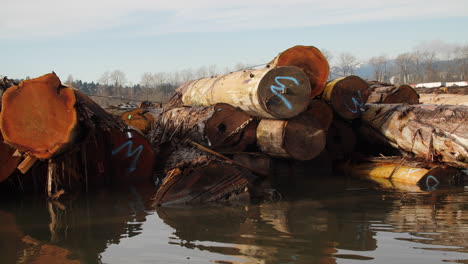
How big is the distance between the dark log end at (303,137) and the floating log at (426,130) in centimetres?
161

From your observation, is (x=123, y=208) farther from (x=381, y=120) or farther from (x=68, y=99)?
(x=381, y=120)

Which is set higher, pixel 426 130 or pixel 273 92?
pixel 273 92

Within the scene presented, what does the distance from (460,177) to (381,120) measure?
6.40 ft

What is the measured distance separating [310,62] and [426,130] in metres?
2.59

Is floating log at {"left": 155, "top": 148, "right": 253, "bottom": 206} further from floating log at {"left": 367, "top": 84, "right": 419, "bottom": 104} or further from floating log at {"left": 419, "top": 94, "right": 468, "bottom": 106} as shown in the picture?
floating log at {"left": 419, "top": 94, "right": 468, "bottom": 106}

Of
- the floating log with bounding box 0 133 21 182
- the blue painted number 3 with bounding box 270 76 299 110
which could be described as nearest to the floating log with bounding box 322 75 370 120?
the blue painted number 3 with bounding box 270 76 299 110

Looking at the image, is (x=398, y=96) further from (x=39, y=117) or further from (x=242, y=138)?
(x=39, y=117)

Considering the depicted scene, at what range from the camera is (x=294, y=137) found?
9070 mm

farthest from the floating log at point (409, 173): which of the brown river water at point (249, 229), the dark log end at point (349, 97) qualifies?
the dark log end at point (349, 97)

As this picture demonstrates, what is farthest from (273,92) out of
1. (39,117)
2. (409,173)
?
(39,117)

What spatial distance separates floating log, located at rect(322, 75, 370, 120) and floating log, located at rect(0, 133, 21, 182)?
20.1 ft

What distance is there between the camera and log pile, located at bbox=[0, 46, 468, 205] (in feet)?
25.1

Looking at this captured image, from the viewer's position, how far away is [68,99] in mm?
7723

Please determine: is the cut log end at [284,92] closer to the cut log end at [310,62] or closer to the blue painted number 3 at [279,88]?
the blue painted number 3 at [279,88]
